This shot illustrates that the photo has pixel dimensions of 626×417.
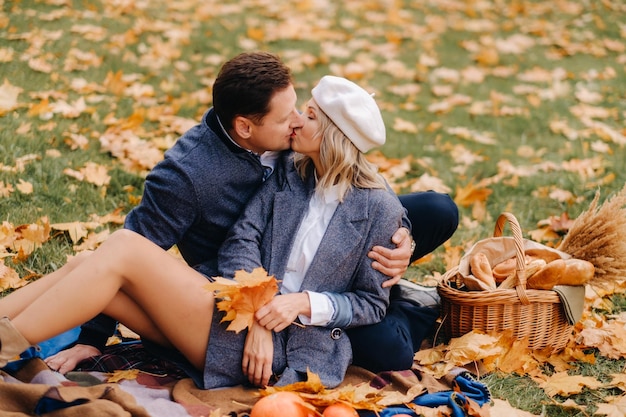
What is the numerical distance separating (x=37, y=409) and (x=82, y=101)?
328cm

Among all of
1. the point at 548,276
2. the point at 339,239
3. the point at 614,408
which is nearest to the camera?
the point at 614,408

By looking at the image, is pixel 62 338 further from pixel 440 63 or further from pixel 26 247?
pixel 440 63

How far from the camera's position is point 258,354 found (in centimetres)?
256

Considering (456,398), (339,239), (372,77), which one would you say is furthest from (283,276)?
(372,77)

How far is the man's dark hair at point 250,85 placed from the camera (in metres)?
2.67

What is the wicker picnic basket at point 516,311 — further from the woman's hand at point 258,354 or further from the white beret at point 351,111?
the woman's hand at point 258,354

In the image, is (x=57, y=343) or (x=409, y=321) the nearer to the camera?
(x=57, y=343)

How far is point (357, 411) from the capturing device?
2.53m

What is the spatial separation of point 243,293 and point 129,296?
46cm

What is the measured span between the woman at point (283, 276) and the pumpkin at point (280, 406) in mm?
228

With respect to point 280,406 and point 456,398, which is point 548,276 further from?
point 280,406

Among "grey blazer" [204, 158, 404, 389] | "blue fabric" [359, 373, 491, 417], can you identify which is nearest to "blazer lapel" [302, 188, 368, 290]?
"grey blazer" [204, 158, 404, 389]

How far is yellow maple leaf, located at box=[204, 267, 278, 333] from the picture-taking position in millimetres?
2443

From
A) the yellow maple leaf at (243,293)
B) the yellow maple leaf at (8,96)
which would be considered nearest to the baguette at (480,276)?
the yellow maple leaf at (243,293)
